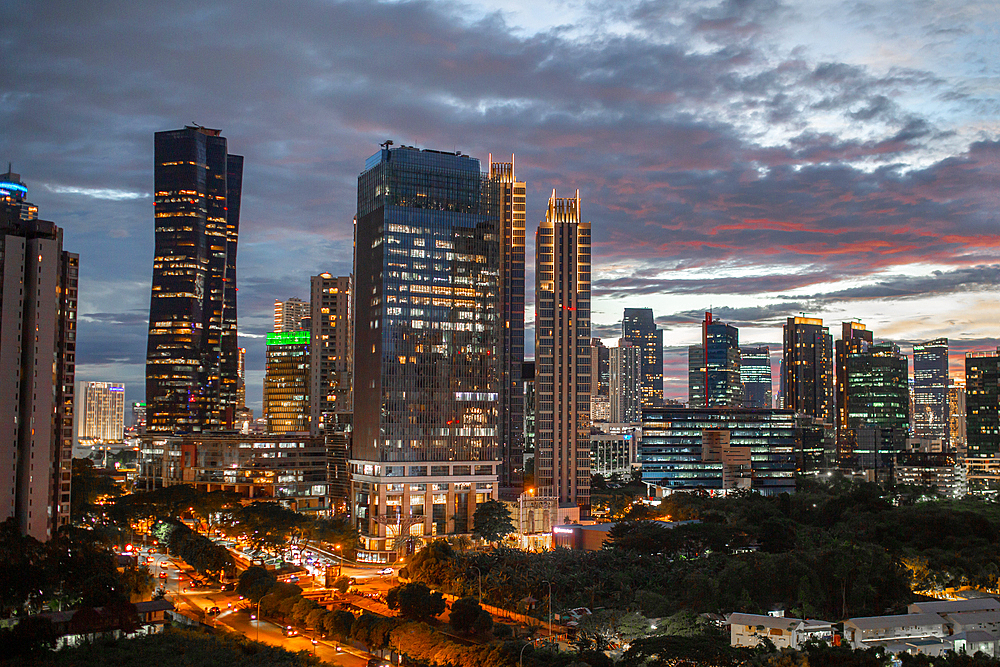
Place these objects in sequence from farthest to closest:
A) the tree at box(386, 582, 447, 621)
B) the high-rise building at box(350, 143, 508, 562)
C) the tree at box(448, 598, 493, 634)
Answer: the high-rise building at box(350, 143, 508, 562), the tree at box(386, 582, 447, 621), the tree at box(448, 598, 493, 634)

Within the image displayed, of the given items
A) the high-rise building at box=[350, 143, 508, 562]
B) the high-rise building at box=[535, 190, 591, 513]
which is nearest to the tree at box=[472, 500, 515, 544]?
the high-rise building at box=[350, 143, 508, 562]

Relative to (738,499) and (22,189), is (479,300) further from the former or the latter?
(22,189)

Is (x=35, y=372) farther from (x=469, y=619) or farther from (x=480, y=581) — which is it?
(x=469, y=619)

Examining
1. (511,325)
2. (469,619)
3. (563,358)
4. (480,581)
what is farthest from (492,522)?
(511,325)

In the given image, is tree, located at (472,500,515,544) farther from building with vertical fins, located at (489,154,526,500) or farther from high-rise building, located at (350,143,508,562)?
building with vertical fins, located at (489,154,526,500)

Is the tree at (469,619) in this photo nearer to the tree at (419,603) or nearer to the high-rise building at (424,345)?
the tree at (419,603)

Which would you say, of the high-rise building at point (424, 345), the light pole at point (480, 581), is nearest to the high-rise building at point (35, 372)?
the high-rise building at point (424, 345)

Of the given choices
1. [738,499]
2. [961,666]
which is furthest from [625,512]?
[961,666]
